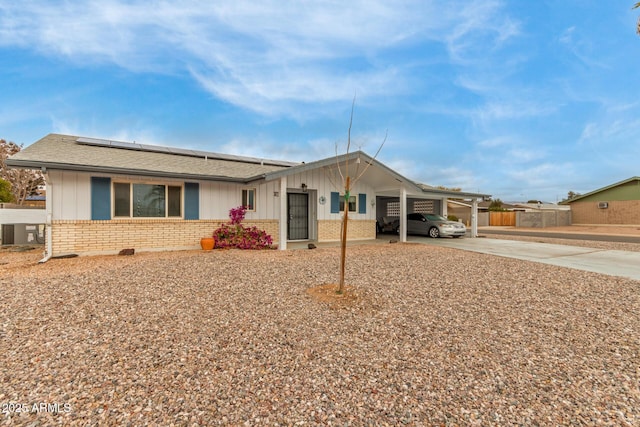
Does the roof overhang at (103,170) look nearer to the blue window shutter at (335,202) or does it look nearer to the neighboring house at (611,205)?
the blue window shutter at (335,202)

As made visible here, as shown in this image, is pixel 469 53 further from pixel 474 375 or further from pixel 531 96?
pixel 474 375

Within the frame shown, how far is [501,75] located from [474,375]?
15984 millimetres

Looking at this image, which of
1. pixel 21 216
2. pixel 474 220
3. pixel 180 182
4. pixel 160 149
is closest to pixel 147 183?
pixel 180 182

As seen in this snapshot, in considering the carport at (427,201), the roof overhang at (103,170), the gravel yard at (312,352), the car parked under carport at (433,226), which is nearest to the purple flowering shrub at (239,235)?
the roof overhang at (103,170)

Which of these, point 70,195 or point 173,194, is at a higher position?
point 173,194

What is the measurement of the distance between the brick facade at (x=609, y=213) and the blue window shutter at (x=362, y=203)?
89.7 feet

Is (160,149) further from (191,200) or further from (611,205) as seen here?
(611,205)

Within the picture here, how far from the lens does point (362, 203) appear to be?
1363cm

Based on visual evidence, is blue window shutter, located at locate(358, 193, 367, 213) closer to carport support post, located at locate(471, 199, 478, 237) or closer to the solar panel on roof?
the solar panel on roof

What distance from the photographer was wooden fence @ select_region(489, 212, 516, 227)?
1133 inches

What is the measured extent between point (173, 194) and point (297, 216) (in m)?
5.27

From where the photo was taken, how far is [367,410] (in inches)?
86.1

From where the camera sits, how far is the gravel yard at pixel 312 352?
7.14 feet

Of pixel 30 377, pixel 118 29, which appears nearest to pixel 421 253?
pixel 30 377
